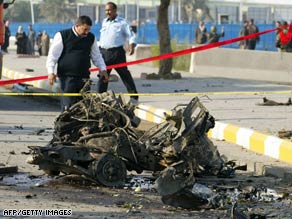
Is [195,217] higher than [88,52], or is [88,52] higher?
[88,52]

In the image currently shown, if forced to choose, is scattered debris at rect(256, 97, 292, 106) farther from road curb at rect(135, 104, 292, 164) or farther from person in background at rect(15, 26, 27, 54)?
person in background at rect(15, 26, 27, 54)

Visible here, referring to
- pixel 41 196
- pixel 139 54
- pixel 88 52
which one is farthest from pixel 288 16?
pixel 41 196

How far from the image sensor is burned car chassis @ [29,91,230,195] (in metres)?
8.66

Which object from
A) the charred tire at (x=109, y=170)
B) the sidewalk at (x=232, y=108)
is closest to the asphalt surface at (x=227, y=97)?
the sidewalk at (x=232, y=108)

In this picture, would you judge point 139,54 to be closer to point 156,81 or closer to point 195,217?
point 156,81

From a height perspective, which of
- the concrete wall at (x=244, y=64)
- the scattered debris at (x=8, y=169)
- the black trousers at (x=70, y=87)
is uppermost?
the black trousers at (x=70, y=87)

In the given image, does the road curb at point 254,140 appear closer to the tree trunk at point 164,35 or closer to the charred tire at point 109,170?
the charred tire at point 109,170

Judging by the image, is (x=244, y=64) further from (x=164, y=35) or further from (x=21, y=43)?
(x=21, y=43)

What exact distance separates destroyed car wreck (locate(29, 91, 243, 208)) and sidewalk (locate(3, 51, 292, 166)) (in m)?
1.06

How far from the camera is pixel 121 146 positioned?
8.88 m

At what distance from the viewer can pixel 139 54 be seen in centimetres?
3266

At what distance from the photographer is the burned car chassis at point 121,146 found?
8656mm

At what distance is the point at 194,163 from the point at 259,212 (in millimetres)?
1419

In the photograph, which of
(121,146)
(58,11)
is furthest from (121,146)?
(58,11)
